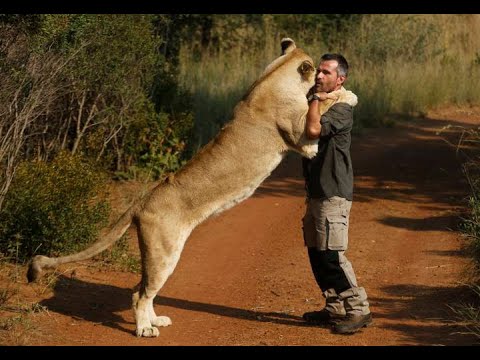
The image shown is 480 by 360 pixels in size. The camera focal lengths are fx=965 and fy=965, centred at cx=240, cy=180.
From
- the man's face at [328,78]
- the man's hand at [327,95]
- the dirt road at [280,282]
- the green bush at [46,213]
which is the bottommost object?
the dirt road at [280,282]

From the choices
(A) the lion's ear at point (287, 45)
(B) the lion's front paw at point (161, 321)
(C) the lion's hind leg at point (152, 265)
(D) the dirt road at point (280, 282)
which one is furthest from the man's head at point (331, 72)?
(B) the lion's front paw at point (161, 321)

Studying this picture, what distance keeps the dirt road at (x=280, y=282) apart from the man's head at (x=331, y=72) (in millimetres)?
1989

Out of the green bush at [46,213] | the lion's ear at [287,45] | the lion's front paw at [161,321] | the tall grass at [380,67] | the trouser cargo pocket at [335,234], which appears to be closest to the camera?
the trouser cargo pocket at [335,234]

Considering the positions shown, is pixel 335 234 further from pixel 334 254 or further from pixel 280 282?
pixel 280 282

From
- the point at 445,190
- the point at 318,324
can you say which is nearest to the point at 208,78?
the point at 445,190

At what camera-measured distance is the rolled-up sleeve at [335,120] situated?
759 centimetres

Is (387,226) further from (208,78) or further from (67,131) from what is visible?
(208,78)

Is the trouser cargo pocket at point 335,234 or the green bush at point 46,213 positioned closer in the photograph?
the trouser cargo pocket at point 335,234

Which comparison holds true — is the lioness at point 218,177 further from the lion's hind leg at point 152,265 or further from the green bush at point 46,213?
the green bush at point 46,213

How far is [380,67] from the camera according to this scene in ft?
71.4

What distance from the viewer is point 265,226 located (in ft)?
38.9

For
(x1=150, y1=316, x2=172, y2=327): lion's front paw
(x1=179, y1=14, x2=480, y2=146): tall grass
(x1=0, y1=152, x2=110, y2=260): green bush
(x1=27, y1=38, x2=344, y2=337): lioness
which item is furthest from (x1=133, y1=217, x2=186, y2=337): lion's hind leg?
(x1=179, y1=14, x2=480, y2=146): tall grass

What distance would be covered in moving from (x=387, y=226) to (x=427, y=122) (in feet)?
27.9

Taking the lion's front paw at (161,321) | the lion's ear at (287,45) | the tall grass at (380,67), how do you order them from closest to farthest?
the lion's front paw at (161,321) < the lion's ear at (287,45) < the tall grass at (380,67)
